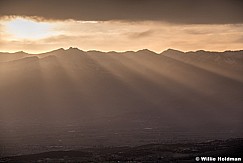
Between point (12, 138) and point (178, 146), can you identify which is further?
point (12, 138)

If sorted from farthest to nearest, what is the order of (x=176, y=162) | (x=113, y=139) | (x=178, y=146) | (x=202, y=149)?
(x=113, y=139) → (x=178, y=146) → (x=202, y=149) → (x=176, y=162)

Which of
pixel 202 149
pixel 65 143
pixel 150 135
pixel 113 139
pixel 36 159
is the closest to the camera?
pixel 36 159

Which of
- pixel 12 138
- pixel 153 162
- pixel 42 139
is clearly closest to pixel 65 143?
pixel 42 139

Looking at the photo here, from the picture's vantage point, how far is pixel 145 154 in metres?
110

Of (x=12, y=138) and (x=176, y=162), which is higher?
(x=12, y=138)

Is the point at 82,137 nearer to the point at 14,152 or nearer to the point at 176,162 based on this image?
the point at 14,152

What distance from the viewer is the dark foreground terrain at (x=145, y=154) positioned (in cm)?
10062

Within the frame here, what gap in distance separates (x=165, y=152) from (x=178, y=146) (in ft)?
40.2

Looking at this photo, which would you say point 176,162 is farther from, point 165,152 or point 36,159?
point 36,159

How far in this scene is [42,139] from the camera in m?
168

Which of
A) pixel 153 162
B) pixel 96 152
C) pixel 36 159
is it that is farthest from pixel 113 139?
pixel 153 162

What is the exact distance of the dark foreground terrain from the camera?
100625 mm

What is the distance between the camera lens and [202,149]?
114 m

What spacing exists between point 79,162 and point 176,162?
63.5 ft
